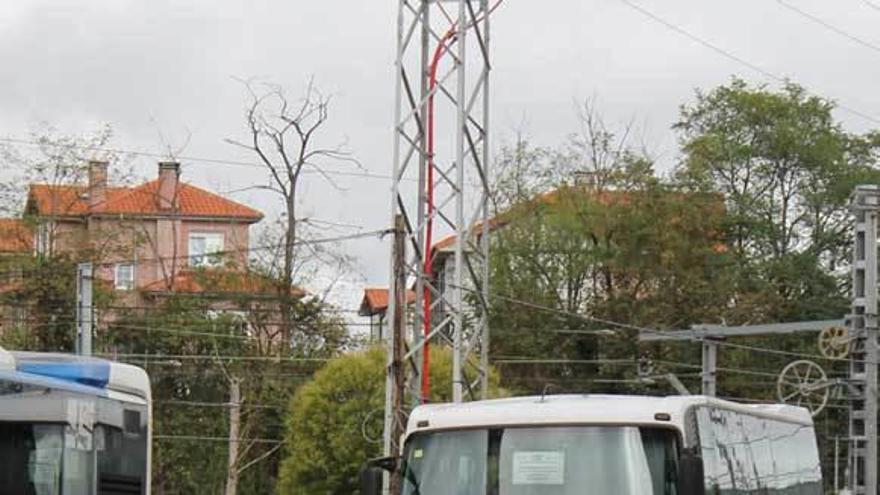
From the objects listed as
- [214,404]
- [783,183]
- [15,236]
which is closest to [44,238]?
[15,236]

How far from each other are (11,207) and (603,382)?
19.7 metres

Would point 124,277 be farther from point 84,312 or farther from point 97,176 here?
point 84,312

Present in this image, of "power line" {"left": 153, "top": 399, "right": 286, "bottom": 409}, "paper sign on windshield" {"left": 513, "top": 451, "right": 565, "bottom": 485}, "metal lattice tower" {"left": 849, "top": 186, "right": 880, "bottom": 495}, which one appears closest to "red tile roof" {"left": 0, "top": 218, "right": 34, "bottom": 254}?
"power line" {"left": 153, "top": 399, "right": 286, "bottom": 409}

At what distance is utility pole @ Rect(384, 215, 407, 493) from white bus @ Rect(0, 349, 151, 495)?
9634 millimetres

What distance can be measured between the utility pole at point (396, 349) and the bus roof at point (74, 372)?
371 inches

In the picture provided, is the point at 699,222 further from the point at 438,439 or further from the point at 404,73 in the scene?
the point at 438,439

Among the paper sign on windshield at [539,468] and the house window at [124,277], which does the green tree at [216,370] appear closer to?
the house window at [124,277]

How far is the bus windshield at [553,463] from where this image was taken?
43.2 feet

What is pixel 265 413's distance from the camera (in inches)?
2301

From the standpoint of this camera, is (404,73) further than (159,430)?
No

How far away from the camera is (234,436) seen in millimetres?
54844

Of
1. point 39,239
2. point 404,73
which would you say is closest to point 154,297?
point 39,239

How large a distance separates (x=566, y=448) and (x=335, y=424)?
35031 mm

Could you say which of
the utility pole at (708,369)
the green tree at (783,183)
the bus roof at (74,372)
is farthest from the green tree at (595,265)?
the bus roof at (74,372)
